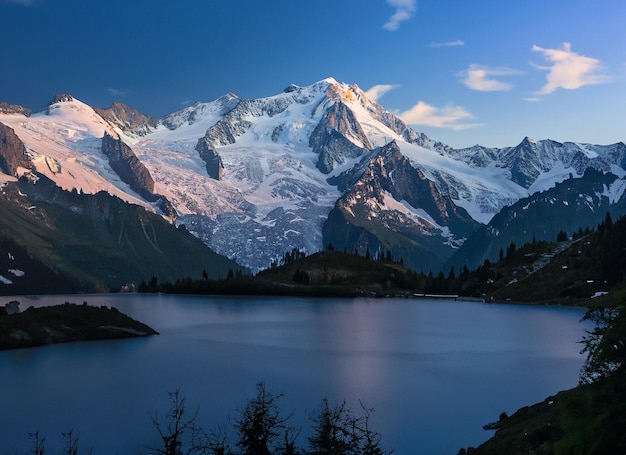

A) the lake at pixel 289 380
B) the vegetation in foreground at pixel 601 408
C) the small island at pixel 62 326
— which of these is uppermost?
the vegetation in foreground at pixel 601 408

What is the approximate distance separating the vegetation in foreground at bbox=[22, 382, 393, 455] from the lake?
1.37 metres

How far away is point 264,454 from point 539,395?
42362 millimetres

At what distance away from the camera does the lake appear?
5556 centimetres

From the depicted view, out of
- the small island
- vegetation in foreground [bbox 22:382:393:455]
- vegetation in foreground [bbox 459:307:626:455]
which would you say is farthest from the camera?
the small island

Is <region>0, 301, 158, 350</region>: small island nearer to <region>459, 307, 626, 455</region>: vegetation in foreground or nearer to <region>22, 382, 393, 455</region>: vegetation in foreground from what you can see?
<region>22, 382, 393, 455</region>: vegetation in foreground

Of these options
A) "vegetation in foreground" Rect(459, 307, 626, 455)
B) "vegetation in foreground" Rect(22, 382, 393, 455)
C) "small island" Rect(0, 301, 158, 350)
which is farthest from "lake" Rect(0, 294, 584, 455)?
"vegetation in foreground" Rect(459, 307, 626, 455)

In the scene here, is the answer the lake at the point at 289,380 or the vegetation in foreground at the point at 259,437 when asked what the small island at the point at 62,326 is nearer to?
the lake at the point at 289,380

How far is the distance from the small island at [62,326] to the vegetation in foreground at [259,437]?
4648 centimetres

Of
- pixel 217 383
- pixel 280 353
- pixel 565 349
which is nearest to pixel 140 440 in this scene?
pixel 217 383

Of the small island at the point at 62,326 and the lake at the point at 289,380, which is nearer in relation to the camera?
the lake at the point at 289,380

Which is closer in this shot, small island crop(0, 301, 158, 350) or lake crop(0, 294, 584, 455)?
lake crop(0, 294, 584, 455)

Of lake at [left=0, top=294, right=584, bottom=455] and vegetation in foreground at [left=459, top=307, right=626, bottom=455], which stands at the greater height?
vegetation in foreground at [left=459, top=307, right=626, bottom=455]

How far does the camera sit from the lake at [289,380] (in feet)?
182

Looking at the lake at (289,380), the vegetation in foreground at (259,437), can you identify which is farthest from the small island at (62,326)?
the vegetation in foreground at (259,437)
